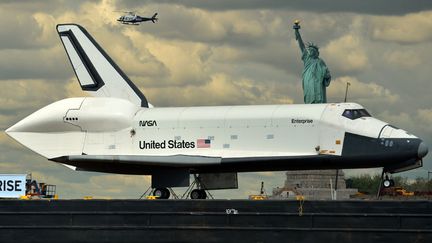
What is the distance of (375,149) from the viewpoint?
124 feet

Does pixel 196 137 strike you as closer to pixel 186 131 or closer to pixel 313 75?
pixel 186 131

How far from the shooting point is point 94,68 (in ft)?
151

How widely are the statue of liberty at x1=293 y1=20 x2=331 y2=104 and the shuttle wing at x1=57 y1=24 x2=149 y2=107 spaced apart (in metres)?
22.9

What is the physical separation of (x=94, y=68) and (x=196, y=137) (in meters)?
8.24

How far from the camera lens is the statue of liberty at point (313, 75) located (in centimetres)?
6675

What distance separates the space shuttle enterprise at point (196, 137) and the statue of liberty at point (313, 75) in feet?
77.3

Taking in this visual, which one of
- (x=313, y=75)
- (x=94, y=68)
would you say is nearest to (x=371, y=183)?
(x=313, y=75)
